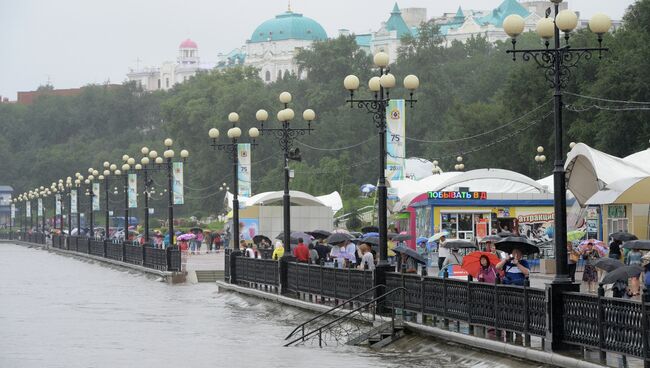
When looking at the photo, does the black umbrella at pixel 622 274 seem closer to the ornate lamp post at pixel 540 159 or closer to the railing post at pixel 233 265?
the railing post at pixel 233 265

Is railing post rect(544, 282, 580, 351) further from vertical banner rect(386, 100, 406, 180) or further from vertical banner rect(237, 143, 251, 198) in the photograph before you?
vertical banner rect(237, 143, 251, 198)

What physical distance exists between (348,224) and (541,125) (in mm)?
17240

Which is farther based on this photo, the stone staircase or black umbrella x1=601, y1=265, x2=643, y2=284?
the stone staircase

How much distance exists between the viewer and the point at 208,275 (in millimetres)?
55156

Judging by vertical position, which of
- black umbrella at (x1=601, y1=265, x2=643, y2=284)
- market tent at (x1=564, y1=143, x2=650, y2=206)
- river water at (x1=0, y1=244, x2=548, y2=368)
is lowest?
river water at (x1=0, y1=244, x2=548, y2=368)

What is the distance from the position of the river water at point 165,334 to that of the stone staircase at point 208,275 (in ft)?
8.05

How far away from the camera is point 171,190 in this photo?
6041 cm

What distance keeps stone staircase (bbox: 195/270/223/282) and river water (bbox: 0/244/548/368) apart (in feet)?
8.05

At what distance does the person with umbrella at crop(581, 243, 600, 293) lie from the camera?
35.4m

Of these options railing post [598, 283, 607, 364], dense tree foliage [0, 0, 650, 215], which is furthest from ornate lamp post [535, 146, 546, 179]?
railing post [598, 283, 607, 364]

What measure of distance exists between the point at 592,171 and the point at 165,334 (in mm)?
14902

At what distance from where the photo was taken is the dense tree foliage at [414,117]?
67.4 metres

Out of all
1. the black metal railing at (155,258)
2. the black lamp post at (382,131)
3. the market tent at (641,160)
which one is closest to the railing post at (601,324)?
the black lamp post at (382,131)

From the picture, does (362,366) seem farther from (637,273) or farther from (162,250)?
(162,250)
